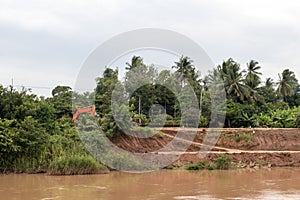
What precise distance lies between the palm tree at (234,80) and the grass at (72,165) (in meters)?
17.2

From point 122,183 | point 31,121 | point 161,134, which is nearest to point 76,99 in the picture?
point 161,134

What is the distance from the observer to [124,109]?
66.0 feet

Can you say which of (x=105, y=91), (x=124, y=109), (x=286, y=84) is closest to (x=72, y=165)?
(x=124, y=109)

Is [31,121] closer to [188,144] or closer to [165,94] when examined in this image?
[188,144]

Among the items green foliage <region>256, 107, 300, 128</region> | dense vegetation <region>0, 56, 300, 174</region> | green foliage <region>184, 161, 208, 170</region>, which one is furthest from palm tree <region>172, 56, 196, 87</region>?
green foliage <region>184, 161, 208, 170</region>

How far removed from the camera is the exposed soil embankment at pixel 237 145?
867 inches

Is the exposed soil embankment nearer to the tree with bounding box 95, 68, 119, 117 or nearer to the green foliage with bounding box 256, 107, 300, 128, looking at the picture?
the green foliage with bounding box 256, 107, 300, 128

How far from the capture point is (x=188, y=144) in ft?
80.6

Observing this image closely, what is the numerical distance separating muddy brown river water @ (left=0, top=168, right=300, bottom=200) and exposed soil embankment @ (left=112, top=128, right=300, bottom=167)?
409 centimetres

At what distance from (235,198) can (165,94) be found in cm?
1985

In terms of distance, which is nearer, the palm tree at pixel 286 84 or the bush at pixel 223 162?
the bush at pixel 223 162

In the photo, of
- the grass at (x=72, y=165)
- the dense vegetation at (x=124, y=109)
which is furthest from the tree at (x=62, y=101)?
the grass at (x=72, y=165)

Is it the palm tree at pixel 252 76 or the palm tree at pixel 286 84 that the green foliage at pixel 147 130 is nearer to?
the palm tree at pixel 252 76

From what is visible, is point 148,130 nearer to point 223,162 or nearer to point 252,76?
point 223,162
